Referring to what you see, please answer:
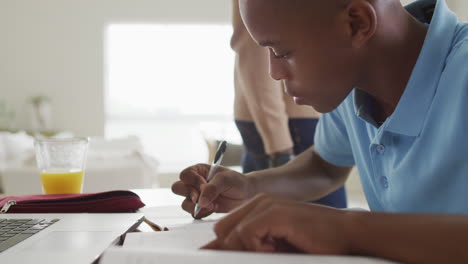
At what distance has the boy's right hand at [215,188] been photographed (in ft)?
2.70

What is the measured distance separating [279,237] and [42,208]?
49cm

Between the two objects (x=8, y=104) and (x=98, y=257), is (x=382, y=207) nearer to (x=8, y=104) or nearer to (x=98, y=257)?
(x=98, y=257)

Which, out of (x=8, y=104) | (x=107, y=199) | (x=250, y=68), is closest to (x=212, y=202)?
(x=107, y=199)

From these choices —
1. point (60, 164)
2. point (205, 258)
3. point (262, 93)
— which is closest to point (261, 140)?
point (262, 93)

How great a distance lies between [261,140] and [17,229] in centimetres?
116

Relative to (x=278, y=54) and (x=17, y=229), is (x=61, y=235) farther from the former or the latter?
(x=278, y=54)

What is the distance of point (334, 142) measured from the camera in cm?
100

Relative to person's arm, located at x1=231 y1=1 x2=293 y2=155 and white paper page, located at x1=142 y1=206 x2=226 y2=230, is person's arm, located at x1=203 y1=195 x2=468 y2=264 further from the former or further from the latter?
person's arm, located at x1=231 y1=1 x2=293 y2=155

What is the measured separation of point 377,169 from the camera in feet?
2.49

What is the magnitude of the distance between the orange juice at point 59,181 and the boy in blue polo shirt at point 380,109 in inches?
14.6

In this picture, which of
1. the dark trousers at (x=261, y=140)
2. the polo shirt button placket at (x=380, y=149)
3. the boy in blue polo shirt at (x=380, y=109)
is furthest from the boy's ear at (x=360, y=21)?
the dark trousers at (x=261, y=140)

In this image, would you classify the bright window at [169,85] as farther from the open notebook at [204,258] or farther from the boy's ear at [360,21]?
the open notebook at [204,258]

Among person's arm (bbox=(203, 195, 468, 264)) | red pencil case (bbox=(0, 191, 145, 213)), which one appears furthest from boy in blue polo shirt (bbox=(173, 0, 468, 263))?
red pencil case (bbox=(0, 191, 145, 213))

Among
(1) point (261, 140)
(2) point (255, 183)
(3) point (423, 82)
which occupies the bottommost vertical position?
(1) point (261, 140)
